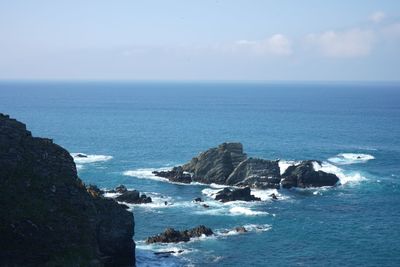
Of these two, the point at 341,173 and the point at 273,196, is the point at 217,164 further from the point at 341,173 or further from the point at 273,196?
the point at 341,173

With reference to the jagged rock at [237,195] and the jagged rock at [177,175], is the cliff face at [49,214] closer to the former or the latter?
the jagged rock at [237,195]

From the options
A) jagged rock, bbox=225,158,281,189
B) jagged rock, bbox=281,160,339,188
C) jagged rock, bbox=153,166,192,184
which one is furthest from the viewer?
jagged rock, bbox=153,166,192,184

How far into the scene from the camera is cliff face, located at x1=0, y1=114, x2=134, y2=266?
5875cm

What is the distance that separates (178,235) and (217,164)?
4373cm

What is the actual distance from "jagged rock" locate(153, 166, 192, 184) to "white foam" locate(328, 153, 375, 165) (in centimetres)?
4271

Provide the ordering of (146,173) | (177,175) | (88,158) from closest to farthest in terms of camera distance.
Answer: (177,175), (146,173), (88,158)

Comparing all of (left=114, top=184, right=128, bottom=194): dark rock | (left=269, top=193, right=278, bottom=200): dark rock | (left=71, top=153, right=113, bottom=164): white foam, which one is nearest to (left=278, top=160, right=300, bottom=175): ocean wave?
(left=269, top=193, right=278, bottom=200): dark rock

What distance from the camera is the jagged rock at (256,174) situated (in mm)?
Answer: 118312

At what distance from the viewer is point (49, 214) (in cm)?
6309

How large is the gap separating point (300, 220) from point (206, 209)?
1727cm

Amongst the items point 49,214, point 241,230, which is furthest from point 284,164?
point 49,214

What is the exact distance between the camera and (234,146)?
13012 centimetres

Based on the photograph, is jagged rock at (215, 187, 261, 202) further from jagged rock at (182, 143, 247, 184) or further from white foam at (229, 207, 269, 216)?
jagged rock at (182, 143, 247, 184)

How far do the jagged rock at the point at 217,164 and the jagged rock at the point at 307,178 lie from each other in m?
12.2
